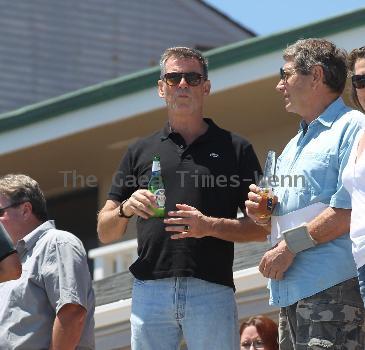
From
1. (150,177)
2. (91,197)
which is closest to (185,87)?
(150,177)

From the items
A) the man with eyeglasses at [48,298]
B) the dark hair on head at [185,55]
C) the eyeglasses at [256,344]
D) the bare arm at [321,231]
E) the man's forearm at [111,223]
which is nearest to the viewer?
the bare arm at [321,231]

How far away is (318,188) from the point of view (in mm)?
6379

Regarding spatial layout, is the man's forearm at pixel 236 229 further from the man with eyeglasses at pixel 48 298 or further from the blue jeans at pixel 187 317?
the man with eyeglasses at pixel 48 298

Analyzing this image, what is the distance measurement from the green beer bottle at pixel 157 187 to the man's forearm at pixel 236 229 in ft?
0.95

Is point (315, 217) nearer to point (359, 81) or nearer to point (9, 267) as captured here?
point (359, 81)

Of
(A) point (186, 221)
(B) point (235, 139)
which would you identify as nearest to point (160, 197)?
(A) point (186, 221)

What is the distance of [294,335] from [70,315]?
139 cm

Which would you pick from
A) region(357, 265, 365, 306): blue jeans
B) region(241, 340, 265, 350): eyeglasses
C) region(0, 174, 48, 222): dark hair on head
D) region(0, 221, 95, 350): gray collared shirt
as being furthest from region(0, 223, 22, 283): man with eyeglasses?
region(241, 340, 265, 350): eyeglasses

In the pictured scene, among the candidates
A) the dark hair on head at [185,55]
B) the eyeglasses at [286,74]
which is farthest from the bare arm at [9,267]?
the eyeglasses at [286,74]

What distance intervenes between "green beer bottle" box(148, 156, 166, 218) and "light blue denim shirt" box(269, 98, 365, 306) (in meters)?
0.66

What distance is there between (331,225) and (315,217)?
0.15 metres

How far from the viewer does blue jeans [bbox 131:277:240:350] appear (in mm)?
6691

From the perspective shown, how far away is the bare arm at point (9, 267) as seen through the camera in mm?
6156

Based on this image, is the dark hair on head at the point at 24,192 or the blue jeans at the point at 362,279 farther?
the dark hair on head at the point at 24,192
